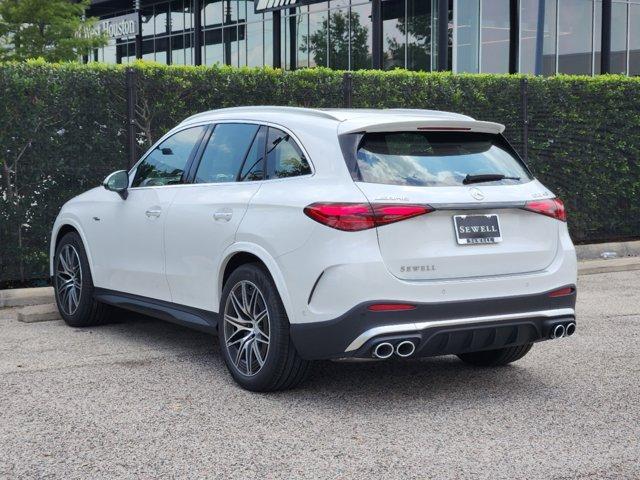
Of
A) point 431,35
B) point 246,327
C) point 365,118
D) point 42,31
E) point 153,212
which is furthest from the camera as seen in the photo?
point 431,35

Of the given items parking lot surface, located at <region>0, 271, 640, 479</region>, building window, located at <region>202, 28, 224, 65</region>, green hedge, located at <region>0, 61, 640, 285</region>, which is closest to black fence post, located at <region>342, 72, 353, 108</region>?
green hedge, located at <region>0, 61, 640, 285</region>

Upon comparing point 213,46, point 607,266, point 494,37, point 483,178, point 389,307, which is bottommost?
point 607,266

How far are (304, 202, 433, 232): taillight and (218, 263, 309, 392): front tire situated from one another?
2.11 feet

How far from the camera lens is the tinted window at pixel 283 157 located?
5.98 m

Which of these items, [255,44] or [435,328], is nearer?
[435,328]

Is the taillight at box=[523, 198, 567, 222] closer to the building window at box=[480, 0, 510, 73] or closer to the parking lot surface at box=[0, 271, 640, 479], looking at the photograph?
the parking lot surface at box=[0, 271, 640, 479]

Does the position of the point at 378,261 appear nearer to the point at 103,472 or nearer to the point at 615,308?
the point at 103,472

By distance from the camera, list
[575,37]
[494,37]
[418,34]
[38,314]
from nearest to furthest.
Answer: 1. [38,314]
2. [494,37]
3. [418,34]
4. [575,37]

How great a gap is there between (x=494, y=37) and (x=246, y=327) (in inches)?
1124

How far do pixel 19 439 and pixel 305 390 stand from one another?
1799 millimetres

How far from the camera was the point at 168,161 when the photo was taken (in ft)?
24.1

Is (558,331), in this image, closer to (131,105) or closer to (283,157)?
(283,157)

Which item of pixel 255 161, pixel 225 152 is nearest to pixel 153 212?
pixel 225 152

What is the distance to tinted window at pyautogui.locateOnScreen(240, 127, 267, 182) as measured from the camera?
20.6ft
